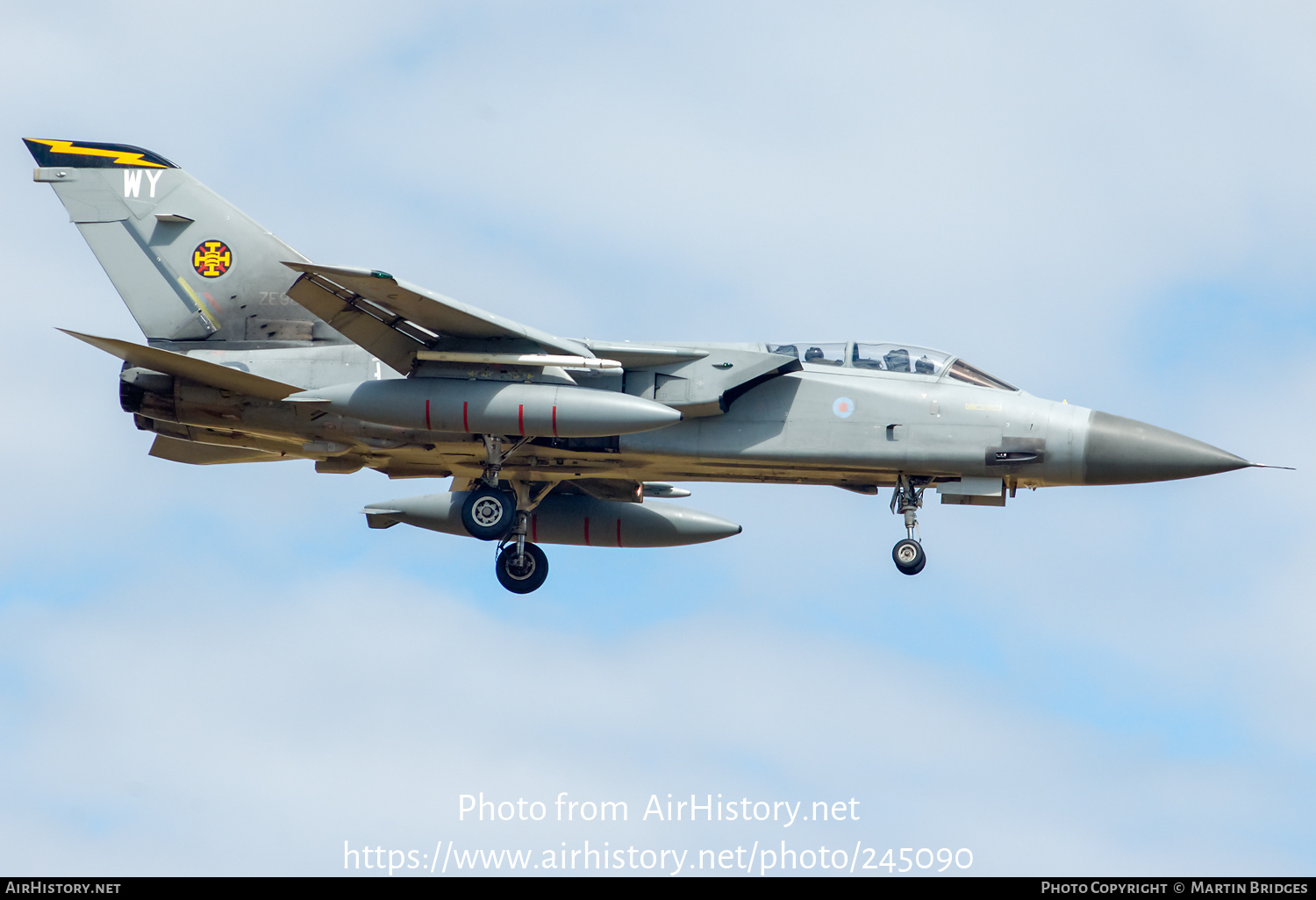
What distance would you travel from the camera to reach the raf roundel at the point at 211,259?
23.2 metres

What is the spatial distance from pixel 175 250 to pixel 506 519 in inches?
243

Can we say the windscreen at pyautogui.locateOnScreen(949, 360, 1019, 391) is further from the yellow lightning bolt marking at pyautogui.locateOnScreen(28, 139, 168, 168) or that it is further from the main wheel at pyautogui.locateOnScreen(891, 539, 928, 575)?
the yellow lightning bolt marking at pyautogui.locateOnScreen(28, 139, 168, 168)

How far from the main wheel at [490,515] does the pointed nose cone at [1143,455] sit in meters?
7.81

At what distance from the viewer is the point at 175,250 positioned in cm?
2338

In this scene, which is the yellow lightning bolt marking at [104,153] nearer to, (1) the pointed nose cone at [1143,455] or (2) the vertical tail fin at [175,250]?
(2) the vertical tail fin at [175,250]

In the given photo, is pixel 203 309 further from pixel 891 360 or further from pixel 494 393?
pixel 891 360

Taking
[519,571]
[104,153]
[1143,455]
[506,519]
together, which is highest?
[104,153]

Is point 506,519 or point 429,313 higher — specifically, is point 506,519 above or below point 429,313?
below

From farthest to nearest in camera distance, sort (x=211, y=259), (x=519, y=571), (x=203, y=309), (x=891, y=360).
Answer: (x=519, y=571) < (x=211, y=259) < (x=203, y=309) < (x=891, y=360)

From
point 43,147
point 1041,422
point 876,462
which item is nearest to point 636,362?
point 876,462

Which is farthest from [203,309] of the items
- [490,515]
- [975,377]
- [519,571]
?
[975,377]

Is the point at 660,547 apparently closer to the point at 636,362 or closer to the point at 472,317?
the point at 636,362

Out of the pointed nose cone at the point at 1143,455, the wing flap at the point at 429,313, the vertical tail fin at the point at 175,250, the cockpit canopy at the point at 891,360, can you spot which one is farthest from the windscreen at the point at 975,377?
the vertical tail fin at the point at 175,250

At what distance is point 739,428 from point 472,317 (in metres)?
3.89
